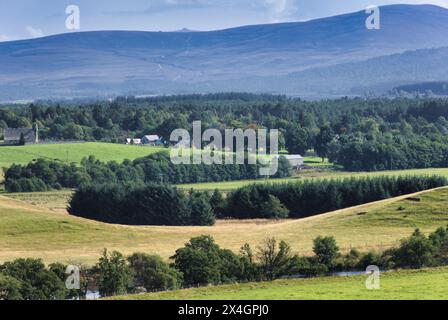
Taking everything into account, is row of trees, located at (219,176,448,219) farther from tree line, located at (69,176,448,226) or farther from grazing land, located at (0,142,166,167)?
grazing land, located at (0,142,166,167)

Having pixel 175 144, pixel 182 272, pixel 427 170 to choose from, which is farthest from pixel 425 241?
pixel 175 144

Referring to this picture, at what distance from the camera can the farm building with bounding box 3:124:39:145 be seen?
142000 millimetres

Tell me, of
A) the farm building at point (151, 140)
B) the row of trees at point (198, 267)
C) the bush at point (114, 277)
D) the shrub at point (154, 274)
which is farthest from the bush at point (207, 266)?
Answer: the farm building at point (151, 140)

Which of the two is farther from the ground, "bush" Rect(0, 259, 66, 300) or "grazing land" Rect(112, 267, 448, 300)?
"bush" Rect(0, 259, 66, 300)

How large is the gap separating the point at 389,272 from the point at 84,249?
58.5 feet

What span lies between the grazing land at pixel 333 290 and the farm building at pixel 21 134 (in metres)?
94.7

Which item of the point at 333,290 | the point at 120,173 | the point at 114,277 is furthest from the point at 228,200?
the point at 333,290

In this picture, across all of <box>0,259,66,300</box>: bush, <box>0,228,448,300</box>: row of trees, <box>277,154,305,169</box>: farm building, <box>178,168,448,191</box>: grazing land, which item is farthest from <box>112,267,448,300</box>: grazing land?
<box>277,154,305,169</box>: farm building

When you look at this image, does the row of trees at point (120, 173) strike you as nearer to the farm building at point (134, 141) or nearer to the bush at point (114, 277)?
the farm building at point (134, 141)

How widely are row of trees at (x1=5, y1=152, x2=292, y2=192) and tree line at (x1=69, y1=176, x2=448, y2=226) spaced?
1530cm

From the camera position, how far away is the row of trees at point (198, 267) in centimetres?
4712
